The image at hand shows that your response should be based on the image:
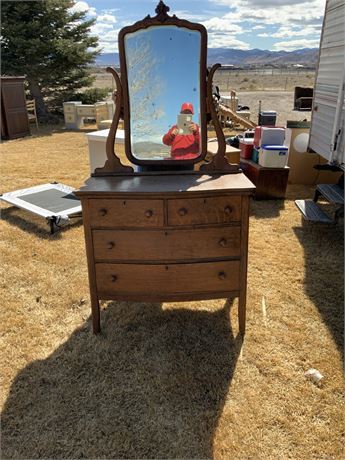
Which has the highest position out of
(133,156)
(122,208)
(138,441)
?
(133,156)

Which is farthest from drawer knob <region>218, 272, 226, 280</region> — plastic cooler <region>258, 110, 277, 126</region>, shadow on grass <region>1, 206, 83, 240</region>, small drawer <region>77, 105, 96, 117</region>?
small drawer <region>77, 105, 96, 117</region>

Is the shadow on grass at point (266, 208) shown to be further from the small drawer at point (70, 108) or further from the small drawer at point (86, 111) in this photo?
the small drawer at point (70, 108)

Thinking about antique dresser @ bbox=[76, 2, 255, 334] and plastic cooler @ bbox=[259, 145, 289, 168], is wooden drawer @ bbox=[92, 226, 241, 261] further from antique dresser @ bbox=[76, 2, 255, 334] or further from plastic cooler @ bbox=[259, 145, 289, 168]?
plastic cooler @ bbox=[259, 145, 289, 168]

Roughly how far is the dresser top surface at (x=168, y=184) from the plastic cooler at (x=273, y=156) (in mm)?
3076

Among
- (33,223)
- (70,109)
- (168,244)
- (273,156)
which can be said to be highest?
(70,109)

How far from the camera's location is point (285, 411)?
2301 millimetres

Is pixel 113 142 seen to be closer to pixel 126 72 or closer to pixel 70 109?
pixel 126 72

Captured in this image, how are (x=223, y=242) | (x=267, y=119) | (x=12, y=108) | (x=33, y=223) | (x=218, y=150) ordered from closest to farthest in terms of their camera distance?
1. (x=223, y=242)
2. (x=218, y=150)
3. (x=33, y=223)
4. (x=267, y=119)
5. (x=12, y=108)

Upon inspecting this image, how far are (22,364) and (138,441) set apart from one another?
3.61ft

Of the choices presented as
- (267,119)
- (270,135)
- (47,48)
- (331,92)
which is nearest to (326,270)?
(270,135)

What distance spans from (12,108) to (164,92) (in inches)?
432

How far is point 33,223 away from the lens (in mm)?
5191

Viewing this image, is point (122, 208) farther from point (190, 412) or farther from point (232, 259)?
point (190, 412)

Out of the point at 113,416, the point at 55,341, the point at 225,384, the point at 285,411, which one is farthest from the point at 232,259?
the point at 55,341
